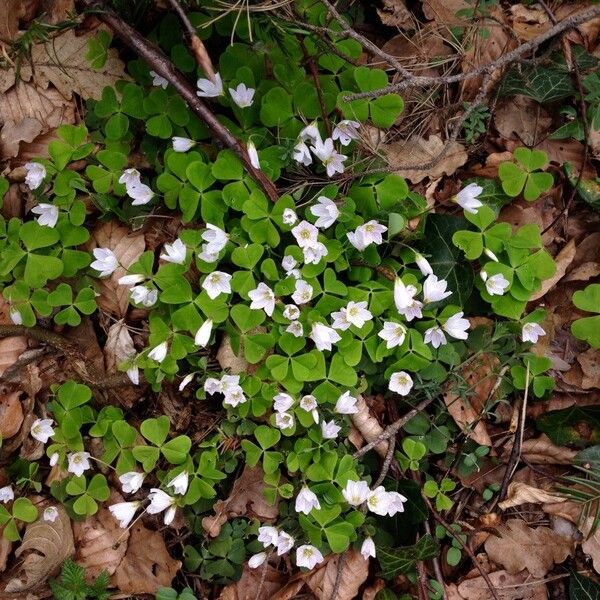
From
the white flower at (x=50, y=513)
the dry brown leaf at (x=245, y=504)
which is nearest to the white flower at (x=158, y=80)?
the dry brown leaf at (x=245, y=504)

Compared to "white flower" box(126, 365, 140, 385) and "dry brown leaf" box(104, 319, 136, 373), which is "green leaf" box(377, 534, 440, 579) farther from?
"dry brown leaf" box(104, 319, 136, 373)

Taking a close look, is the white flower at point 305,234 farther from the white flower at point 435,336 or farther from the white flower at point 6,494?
the white flower at point 6,494

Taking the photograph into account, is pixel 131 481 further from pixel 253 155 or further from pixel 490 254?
pixel 490 254

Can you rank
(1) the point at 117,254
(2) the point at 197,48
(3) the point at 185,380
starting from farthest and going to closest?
(1) the point at 117,254 < (3) the point at 185,380 < (2) the point at 197,48

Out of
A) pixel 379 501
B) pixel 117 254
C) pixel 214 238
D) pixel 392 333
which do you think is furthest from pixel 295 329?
pixel 117 254

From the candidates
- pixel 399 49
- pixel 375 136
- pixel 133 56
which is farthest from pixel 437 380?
→ pixel 133 56
